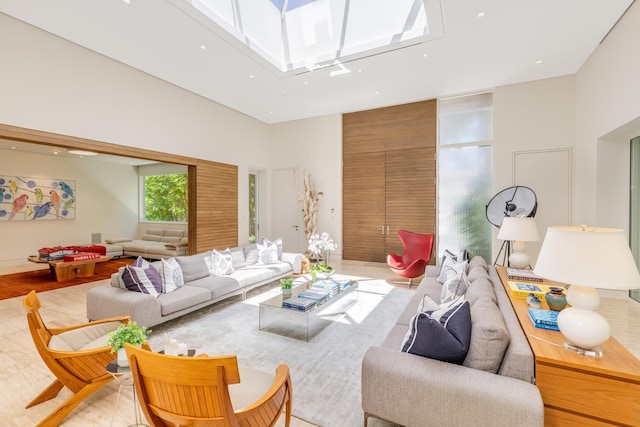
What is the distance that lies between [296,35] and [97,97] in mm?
3271

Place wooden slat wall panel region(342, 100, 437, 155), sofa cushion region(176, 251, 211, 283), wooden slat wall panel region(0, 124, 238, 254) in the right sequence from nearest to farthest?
sofa cushion region(176, 251, 211, 283) → wooden slat wall panel region(0, 124, 238, 254) → wooden slat wall panel region(342, 100, 437, 155)

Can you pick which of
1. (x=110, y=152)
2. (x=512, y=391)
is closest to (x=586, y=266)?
(x=512, y=391)

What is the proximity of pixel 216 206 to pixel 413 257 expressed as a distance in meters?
4.43

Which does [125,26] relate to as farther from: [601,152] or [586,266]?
[601,152]

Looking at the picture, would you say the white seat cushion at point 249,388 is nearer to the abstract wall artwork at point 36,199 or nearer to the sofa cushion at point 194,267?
the sofa cushion at point 194,267

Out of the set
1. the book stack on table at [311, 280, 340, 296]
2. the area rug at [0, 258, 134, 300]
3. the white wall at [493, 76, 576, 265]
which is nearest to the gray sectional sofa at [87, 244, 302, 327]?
the book stack on table at [311, 280, 340, 296]

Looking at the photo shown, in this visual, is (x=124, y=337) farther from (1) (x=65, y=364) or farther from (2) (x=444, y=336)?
(2) (x=444, y=336)

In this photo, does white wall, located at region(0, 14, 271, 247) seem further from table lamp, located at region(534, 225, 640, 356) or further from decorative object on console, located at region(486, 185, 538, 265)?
decorative object on console, located at region(486, 185, 538, 265)

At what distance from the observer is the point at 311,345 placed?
9.57 ft

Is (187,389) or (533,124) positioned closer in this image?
(187,389)

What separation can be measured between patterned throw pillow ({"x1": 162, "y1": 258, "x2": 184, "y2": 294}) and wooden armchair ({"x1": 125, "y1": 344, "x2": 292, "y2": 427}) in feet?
8.23

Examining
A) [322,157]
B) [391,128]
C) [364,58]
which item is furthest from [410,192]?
[364,58]

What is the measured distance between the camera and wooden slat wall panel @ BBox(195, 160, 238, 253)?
6156 mm

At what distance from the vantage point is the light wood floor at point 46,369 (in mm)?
1927
